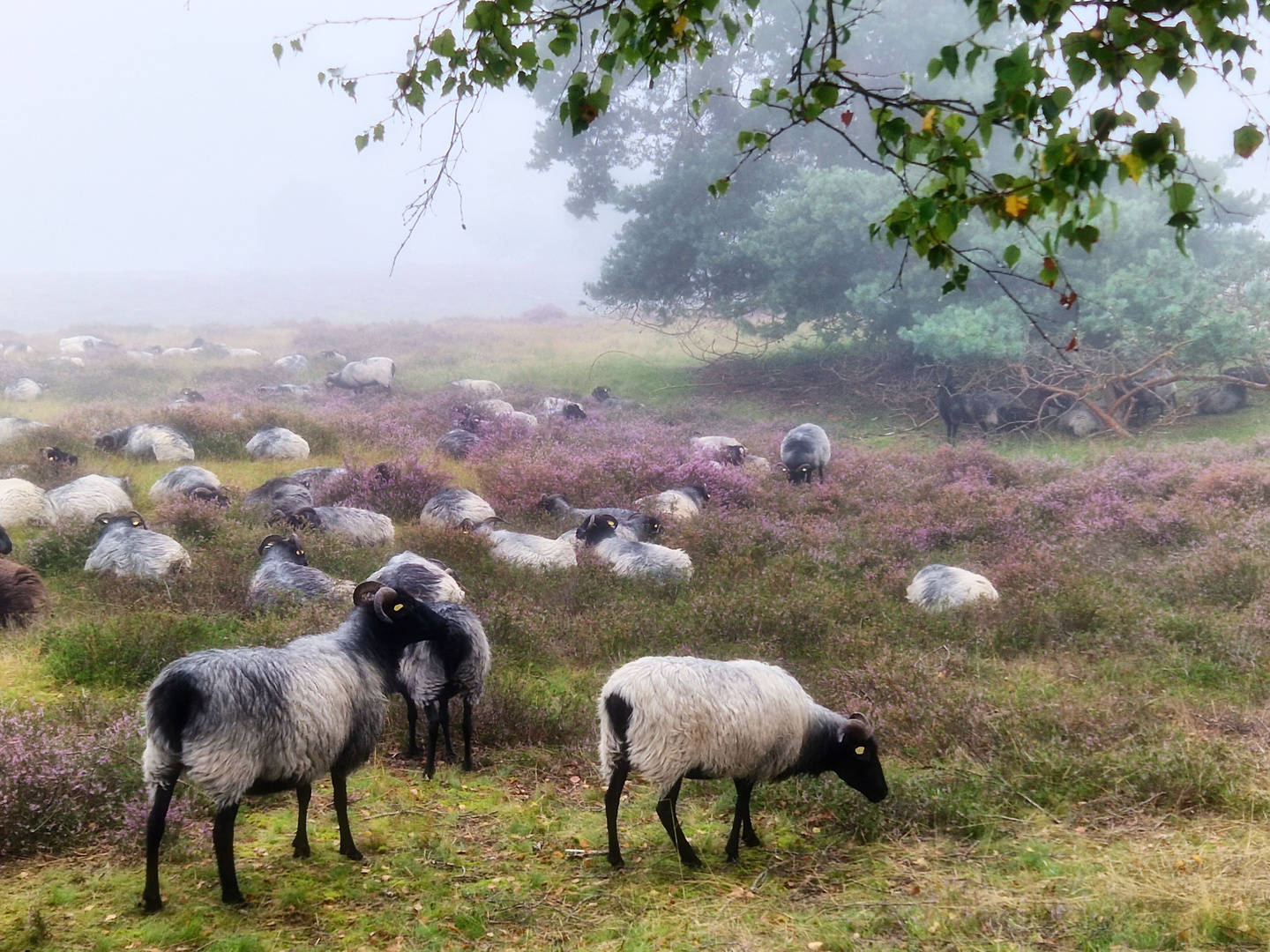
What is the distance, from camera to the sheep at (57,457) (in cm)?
1373

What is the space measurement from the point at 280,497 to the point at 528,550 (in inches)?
160

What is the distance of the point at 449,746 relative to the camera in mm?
6520

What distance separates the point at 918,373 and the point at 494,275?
101m

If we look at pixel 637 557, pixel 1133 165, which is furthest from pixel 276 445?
pixel 1133 165

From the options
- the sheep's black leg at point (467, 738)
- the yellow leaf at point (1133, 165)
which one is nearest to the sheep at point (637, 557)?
the sheep's black leg at point (467, 738)

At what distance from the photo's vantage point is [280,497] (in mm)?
12406

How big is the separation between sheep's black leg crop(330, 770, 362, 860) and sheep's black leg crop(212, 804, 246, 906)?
627 mm

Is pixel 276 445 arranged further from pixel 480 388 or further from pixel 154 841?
pixel 154 841

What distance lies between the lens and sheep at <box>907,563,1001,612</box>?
31.1 ft

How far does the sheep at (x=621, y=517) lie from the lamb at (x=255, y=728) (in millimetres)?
6570

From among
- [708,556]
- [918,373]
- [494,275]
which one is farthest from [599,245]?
[708,556]

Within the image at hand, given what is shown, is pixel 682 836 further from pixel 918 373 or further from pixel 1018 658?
pixel 918 373

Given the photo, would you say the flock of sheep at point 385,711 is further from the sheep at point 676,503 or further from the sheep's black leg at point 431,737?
the sheep at point 676,503

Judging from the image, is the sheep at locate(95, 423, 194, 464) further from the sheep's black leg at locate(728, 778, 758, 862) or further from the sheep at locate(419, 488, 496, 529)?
the sheep's black leg at locate(728, 778, 758, 862)
